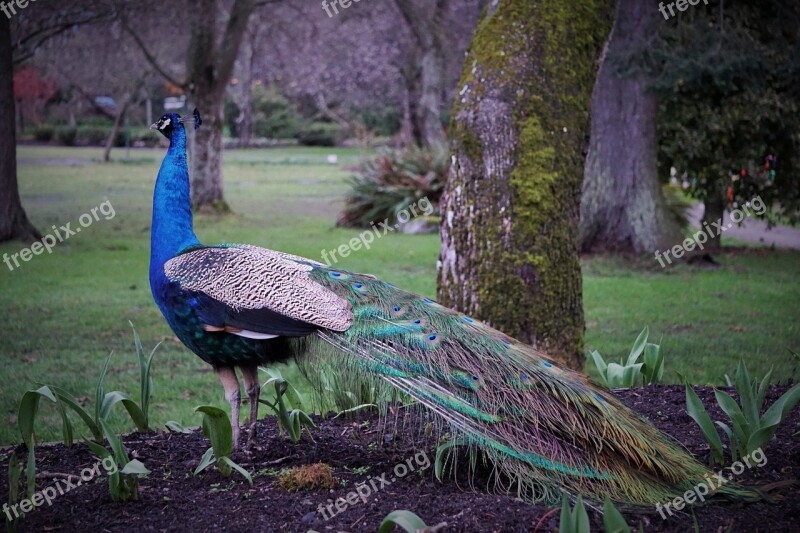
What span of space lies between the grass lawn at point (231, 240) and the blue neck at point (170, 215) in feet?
5.88

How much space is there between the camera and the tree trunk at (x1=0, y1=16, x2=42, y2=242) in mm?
11930

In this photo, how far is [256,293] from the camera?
12.2ft

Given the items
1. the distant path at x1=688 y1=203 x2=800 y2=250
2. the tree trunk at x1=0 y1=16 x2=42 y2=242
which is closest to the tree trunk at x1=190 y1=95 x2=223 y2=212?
the tree trunk at x1=0 y1=16 x2=42 y2=242

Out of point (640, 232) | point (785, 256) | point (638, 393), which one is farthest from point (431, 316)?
point (785, 256)

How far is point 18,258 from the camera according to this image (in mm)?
11078

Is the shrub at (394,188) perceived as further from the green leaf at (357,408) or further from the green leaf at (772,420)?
the green leaf at (772,420)

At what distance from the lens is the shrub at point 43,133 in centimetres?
4194

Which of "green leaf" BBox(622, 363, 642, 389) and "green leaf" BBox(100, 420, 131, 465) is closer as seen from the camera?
"green leaf" BBox(100, 420, 131, 465)

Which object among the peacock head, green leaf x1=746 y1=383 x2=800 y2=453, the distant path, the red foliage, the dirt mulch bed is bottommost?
the dirt mulch bed

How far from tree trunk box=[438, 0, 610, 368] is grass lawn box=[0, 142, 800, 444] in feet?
5.44

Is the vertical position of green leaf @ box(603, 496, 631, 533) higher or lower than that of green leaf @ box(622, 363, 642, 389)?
higher

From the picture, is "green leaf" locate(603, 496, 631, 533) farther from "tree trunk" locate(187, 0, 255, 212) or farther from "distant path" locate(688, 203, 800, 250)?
"tree trunk" locate(187, 0, 255, 212)

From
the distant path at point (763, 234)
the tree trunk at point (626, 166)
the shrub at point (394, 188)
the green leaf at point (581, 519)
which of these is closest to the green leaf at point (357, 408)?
the green leaf at point (581, 519)

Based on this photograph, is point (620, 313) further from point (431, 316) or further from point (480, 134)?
point (431, 316)
